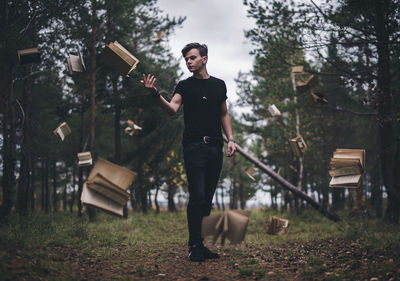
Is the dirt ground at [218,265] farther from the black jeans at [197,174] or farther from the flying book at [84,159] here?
the flying book at [84,159]

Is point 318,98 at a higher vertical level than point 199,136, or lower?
higher

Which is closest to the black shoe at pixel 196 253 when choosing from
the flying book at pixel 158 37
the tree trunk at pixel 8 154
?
the tree trunk at pixel 8 154

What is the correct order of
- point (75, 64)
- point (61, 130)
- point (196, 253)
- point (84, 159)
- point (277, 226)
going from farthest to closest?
point (277, 226) → point (61, 130) → point (84, 159) → point (75, 64) → point (196, 253)

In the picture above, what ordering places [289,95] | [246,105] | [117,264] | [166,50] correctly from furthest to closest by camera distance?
[246,105], [166,50], [289,95], [117,264]

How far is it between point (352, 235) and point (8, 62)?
7.46 m

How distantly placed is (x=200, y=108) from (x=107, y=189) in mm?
1530

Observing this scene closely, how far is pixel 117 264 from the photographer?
418cm

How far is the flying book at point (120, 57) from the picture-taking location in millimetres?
4539

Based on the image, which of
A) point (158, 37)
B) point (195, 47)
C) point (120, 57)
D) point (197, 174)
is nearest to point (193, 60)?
point (195, 47)

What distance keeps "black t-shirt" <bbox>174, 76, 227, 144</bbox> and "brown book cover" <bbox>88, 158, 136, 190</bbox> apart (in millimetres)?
879

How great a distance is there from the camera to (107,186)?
414 centimetres

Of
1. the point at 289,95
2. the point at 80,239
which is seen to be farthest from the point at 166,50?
the point at 80,239

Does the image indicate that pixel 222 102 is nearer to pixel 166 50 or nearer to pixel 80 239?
pixel 80 239

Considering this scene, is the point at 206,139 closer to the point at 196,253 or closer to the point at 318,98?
the point at 196,253
